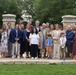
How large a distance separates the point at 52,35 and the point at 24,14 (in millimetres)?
43005

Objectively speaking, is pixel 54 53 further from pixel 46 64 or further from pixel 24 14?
pixel 24 14

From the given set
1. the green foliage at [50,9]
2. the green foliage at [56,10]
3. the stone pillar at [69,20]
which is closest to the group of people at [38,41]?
the stone pillar at [69,20]

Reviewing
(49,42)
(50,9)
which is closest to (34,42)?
(49,42)

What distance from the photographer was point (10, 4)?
5078 centimetres

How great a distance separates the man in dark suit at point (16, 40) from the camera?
1606 cm

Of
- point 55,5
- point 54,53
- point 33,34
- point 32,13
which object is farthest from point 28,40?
point 32,13

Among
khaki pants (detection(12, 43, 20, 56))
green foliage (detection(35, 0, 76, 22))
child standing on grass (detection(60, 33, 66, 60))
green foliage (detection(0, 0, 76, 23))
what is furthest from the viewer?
green foliage (detection(0, 0, 76, 23))

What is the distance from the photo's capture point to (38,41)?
16.2 metres

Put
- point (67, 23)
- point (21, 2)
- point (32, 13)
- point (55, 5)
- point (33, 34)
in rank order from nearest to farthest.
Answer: point (33, 34) → point (67, 23) → point (55, 5) → point (32, 13) → point (21, 2)

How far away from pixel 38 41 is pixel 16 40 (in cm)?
105

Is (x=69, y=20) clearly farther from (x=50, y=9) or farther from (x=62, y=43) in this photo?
(x=50, y=9)

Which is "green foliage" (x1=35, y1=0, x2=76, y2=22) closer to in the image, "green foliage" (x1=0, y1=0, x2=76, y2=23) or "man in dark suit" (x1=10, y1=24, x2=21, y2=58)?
"green foliage" (x1=0, y1=0, x2=76, y2=23)

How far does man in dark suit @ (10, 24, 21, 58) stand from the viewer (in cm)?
1606

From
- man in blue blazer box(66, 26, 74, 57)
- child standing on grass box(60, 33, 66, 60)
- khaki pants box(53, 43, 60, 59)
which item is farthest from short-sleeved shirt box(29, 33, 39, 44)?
man in blue blazer box(66, 26, 74, 57)
